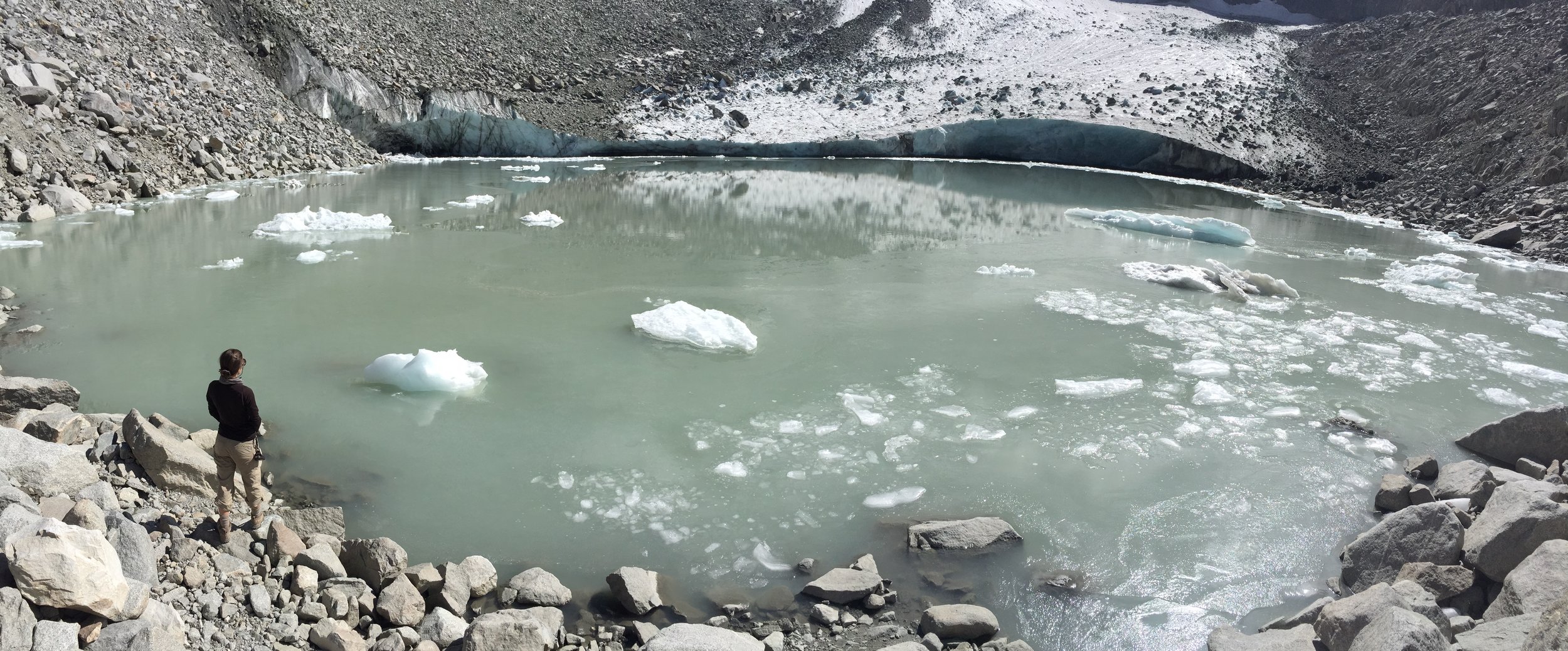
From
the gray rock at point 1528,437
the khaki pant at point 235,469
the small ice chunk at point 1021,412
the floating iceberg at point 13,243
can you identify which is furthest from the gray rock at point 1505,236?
the floating iceberg at point 13,243

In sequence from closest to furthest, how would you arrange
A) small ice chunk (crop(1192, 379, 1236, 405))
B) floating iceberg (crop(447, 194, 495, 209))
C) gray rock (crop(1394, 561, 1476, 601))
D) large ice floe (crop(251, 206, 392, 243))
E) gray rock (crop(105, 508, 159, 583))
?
1. gray rock (crop(105, 508, 159, 583))
2. gray rock (crop(1394, 561, 1476, 601))
3. small ice chunk (crop(1192, 379, 1236, 405))
4. large ice floe (crop(251, 206, 392, 243))
5. floating iceberg (crop(447, 194, 495, 209))

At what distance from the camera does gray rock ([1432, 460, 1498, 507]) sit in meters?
4.87

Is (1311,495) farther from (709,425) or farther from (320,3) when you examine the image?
(320,3)

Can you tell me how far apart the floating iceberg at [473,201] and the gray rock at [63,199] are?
454 cm

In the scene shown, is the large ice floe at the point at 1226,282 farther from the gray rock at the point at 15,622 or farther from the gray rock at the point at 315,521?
the gray rock at the point at 15,622

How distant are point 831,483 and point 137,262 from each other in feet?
26.6

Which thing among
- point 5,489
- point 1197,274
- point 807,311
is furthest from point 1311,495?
point 5,489

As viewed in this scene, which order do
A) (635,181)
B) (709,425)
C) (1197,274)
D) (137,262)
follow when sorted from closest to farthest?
1. (709,425)
2. (137,262)
3. (1197,274)
4. (635,181)

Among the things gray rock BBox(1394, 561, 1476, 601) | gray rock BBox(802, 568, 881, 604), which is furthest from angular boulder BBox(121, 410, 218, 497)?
gray rock BBox(1394, 561, 1476, 601)

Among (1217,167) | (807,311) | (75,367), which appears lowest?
(75,367)

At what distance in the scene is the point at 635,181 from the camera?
1931cm

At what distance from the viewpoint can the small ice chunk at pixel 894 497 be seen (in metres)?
4.92

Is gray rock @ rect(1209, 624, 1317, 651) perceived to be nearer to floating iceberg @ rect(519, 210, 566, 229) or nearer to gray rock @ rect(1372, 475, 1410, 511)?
gray rock @ rect(1372, 475, 1410, 511)

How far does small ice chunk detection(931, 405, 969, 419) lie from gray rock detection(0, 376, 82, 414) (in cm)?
507
